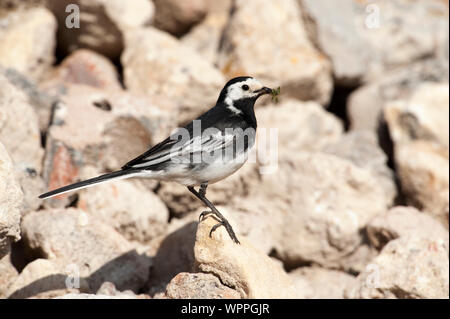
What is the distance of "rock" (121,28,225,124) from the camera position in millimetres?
8844

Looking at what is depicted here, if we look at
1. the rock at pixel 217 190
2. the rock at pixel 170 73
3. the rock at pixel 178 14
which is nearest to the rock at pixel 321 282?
the rock at pixel 217 190

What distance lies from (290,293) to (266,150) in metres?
2.75

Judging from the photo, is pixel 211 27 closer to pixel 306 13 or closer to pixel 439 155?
pixel 306 13

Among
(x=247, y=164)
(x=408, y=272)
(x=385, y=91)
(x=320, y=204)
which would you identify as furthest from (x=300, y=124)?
(x=408, y=272)

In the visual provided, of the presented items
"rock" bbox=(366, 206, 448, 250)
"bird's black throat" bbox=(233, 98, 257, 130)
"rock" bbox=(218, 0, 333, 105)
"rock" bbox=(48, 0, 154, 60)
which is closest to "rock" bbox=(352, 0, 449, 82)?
"rock" bbox=(218, 0, 333, 105)

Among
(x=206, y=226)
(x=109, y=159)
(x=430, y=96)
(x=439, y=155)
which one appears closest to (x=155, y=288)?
(x=206, y=226)

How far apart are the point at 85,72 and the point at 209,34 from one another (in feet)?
7.79

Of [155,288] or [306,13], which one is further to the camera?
[306,13]

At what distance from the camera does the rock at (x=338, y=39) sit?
993cm

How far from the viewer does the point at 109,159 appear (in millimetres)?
7695

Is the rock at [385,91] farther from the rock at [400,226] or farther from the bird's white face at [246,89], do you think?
the bird's white face at [246,89]

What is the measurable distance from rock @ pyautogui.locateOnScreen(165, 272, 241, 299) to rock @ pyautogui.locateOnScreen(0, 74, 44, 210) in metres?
2.08

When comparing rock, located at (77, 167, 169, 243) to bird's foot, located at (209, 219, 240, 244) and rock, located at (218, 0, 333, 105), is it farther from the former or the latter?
rock, located at (218, 0, 333, 105)
